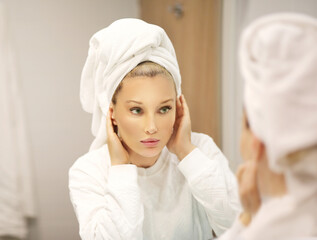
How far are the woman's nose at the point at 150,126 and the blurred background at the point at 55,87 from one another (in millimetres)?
556

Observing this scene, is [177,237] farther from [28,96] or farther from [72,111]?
[28,96]

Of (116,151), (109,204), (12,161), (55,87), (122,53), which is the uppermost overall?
(122,53)

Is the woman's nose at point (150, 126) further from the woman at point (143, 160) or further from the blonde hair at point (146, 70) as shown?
the blonde hair at point (146, 70)

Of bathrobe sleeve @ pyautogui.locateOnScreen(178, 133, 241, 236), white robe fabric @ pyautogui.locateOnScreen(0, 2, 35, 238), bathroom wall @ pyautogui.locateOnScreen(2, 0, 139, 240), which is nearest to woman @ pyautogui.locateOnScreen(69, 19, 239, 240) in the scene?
bathrobe sleeve @ pyautogui.locateOnScreen(178, 133, 241, 236)

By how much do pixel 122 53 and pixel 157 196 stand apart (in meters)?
0.40

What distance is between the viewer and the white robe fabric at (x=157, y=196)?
0.85 m

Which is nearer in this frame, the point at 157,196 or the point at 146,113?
the point at 146,113

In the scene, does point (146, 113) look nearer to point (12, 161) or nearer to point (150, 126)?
point (150, 126)

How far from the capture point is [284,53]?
1.46 ft

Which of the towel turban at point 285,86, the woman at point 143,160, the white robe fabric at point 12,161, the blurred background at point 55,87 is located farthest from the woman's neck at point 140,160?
the white robe fabric at point 12,161

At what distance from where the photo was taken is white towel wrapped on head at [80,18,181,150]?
0.89 meters

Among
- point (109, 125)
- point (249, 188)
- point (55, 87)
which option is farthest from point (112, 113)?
point (55, 87)

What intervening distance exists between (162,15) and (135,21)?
0.66 meters

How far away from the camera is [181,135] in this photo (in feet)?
3.17
